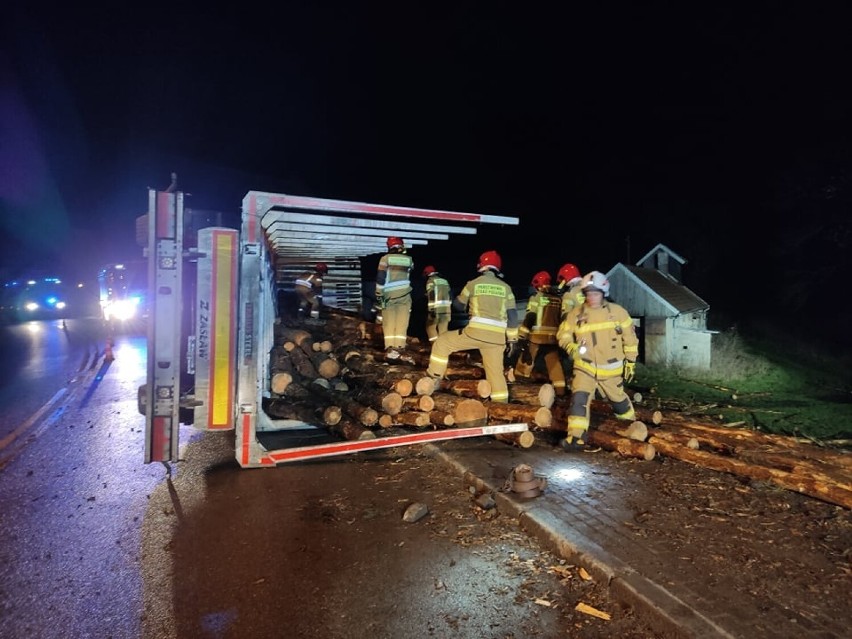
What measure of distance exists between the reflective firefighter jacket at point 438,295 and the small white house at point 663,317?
235 inches

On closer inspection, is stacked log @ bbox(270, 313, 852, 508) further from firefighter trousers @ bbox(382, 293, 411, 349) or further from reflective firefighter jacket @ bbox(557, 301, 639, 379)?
reflective firefighter jacket @ bbox(557, 301, 639, 379)

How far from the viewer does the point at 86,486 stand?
484 cm

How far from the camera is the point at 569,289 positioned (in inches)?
288

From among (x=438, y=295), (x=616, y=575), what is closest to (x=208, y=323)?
(x=616, y=575)

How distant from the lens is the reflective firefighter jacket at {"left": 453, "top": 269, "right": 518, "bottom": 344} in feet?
19.1

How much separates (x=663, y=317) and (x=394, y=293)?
24.7ft

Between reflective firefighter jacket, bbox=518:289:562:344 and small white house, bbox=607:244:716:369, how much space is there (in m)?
5.62

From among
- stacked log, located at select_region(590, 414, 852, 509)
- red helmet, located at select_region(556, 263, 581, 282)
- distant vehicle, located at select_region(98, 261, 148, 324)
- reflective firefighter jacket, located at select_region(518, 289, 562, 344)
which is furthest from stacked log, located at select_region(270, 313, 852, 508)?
distant vehicle, located at select_region(98, 261, 148, 324)

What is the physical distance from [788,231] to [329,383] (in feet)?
59.8

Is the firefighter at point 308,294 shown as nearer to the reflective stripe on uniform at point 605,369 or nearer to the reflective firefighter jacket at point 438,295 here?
the reflective firefighter jacket at point 438,295

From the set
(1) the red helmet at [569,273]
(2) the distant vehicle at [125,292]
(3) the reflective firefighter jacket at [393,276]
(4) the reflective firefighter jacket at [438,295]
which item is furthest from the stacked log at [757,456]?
(2) the distant vehicle at [125,292]

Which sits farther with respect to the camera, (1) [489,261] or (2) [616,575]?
(1) [489,261]

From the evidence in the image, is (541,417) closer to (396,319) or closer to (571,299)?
(571,299)

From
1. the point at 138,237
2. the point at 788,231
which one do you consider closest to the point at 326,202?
the point at 138,237
